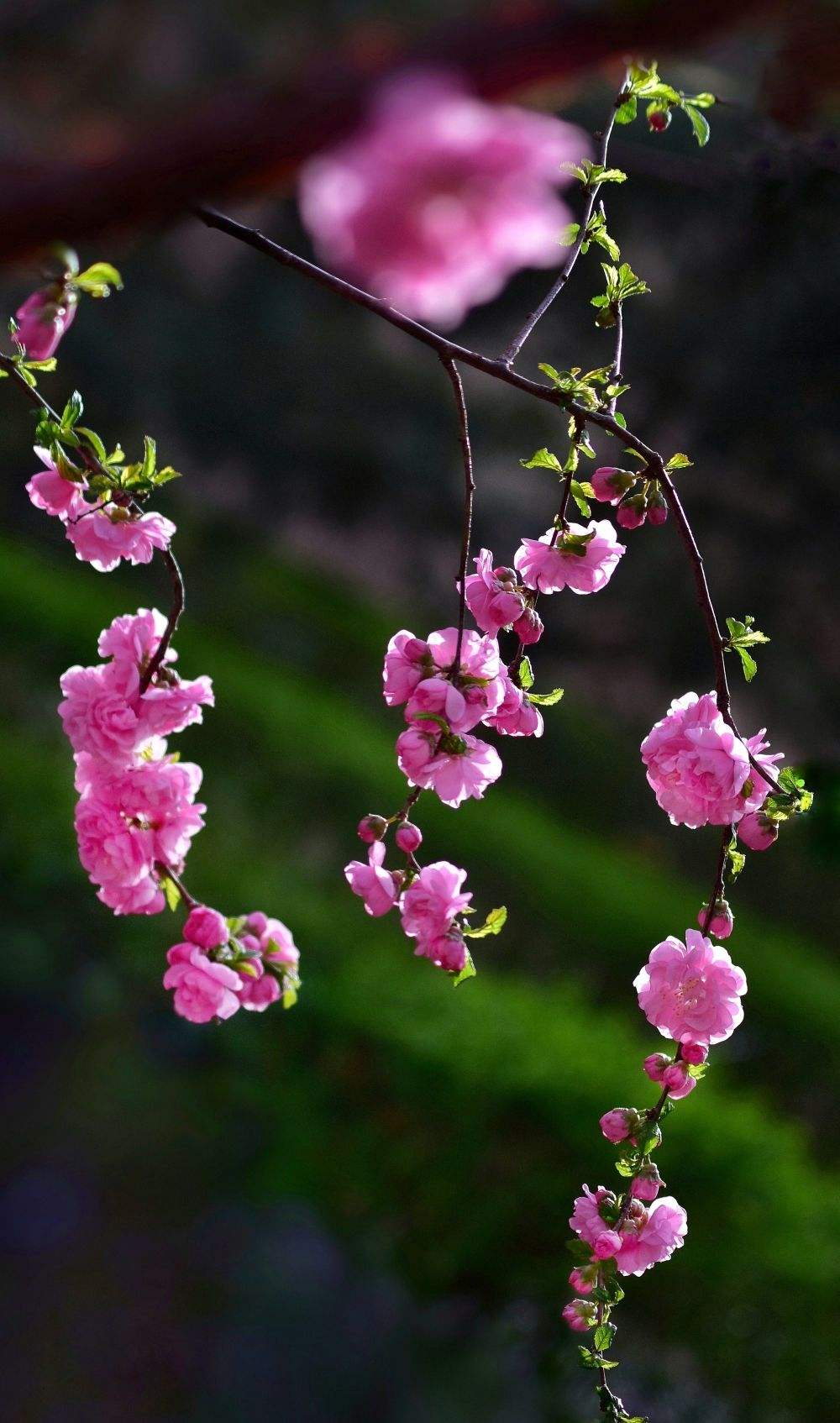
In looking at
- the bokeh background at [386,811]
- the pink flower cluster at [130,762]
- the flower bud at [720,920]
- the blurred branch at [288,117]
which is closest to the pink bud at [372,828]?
the pink flower cluster at [130,762]

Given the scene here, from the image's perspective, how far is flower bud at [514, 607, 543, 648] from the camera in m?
0.89

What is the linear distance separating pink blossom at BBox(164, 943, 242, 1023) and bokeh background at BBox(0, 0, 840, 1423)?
22.0 inches

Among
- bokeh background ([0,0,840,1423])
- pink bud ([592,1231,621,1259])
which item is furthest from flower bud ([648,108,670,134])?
pink bud ([592,1231,621,1259])

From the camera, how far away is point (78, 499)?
912 millimetres

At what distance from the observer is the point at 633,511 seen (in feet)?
2.83

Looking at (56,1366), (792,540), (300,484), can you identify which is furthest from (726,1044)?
(300,484)

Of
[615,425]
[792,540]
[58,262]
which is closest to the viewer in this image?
[58,262]

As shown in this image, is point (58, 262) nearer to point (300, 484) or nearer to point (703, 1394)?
point (703, 1394)

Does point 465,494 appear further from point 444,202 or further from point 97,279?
point 444,202

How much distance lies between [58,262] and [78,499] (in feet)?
0.95

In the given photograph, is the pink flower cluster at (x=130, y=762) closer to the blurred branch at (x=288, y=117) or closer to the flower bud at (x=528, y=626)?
the flower bud at (x=528, y=626)

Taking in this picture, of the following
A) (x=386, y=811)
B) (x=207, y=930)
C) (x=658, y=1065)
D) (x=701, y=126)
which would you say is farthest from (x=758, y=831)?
(x=386, y=811)

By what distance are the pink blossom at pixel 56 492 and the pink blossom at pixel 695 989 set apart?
1.70 ft

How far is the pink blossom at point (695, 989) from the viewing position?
84cm
